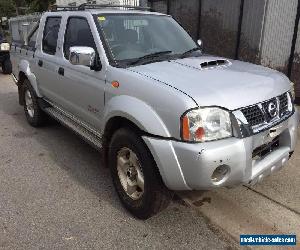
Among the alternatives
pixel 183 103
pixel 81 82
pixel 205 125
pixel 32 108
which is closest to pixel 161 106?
pixel 183 103

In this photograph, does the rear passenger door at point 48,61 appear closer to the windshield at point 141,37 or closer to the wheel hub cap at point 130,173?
the windshield at point 141,37

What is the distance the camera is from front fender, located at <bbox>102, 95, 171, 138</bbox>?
2.83m

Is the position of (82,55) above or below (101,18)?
below

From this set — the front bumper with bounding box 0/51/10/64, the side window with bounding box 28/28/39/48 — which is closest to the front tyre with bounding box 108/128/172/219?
the side window with bounding box 28/28/39/48

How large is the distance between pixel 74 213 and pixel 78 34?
81.8 inches

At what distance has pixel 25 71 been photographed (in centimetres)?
570

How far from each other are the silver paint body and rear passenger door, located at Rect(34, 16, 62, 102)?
88 cm

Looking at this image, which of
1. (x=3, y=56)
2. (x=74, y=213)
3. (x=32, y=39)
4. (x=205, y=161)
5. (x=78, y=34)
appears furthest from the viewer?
(x=3, y=56)

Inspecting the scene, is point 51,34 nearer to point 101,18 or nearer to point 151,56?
point 101,18

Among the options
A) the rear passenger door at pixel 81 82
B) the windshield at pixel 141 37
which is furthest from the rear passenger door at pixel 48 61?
the windshield at pixel 141 37

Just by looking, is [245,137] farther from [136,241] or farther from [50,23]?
[50,23]

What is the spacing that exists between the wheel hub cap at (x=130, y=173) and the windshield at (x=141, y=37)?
99 cm

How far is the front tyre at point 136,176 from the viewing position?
2.97 meters

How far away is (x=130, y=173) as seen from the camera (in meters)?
3.35
